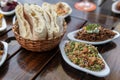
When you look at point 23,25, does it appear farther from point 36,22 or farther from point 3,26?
point 3,26

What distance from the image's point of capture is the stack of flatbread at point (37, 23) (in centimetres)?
84

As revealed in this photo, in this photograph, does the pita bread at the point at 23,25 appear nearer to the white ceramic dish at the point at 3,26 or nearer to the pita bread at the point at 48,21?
the pita bread at the point at 48,21

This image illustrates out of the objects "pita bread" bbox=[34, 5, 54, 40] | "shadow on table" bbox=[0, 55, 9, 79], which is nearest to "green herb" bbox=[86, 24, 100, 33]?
"pita bread" bbox=[34, 5, 54, 40]

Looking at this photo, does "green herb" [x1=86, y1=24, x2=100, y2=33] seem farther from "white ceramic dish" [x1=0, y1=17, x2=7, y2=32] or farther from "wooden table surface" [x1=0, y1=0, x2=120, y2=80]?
"white ceramic dish" [x1=0, y1=17, x2=7, y2=32]

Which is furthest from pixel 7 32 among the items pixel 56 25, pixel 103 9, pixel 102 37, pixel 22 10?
pixel 103 9

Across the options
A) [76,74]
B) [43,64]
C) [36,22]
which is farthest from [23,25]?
[76,74]

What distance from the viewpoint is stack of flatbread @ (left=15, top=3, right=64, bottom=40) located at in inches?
32.9

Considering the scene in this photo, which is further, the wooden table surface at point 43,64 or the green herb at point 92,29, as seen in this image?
the green herb at point 92,29

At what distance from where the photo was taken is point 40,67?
0.82m

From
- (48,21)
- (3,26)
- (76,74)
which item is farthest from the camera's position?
(3,26)

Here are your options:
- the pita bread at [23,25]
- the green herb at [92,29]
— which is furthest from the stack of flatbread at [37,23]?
the green herb at [92,29]

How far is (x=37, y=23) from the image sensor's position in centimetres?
86

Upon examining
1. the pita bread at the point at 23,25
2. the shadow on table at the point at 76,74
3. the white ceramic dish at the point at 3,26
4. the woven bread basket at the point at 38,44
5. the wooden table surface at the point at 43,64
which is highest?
the pita bread at the point at 23,25

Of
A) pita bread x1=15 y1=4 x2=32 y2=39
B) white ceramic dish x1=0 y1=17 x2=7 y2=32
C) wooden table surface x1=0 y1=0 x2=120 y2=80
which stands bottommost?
wooden table surface x1=0 y1=0 x2=120 y2=80
